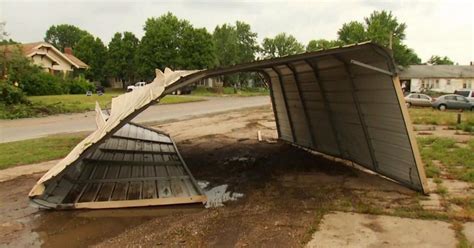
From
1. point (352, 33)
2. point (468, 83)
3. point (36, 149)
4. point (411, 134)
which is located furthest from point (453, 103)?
point (352, 33)

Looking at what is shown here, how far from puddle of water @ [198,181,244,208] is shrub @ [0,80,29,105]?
73.2ft

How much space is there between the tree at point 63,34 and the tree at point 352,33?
6752 centimetres

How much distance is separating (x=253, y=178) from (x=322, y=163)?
2.42 m

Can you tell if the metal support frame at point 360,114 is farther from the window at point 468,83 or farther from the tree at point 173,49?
the window at point 468,83

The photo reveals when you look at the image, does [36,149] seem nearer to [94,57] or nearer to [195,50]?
[195,50]

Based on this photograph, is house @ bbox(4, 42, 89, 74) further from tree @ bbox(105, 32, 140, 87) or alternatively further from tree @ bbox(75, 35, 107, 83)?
tree @ bbox(75, 35, 107, 83)

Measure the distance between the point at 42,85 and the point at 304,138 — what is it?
32.4 m

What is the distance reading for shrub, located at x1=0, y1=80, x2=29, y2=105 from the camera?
26375 millimetres

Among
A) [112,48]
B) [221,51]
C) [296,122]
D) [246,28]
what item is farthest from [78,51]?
[296,122]

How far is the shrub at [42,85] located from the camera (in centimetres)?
3622

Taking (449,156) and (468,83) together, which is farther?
(468,83)

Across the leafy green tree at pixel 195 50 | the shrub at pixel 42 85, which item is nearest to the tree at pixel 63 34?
the leafy green tree at pixel 195 50

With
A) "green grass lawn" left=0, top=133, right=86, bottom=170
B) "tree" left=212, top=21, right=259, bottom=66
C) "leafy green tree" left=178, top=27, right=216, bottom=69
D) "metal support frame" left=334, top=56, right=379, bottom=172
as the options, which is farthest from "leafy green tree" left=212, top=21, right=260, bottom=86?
"metal support frame" left=334, top=56, right=379, bottom=172

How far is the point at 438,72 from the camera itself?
225 ft
